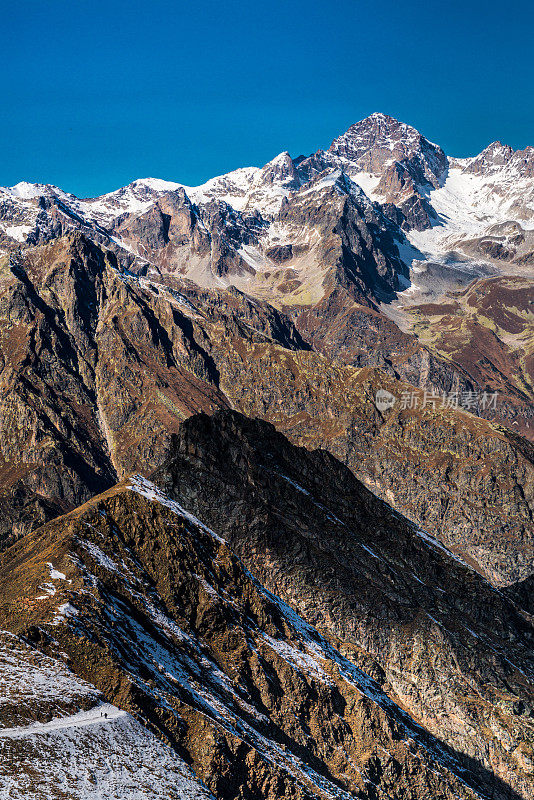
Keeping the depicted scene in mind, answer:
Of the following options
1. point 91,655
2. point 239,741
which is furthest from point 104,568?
point 239,741

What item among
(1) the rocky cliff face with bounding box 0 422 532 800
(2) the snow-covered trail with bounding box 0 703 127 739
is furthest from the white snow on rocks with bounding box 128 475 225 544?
(2) the snow-covered trail with bounding box 0 703 127 739

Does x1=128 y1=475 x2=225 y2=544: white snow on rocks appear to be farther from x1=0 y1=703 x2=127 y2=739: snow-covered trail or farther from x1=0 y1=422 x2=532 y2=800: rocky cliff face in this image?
x1=0 y1=703 x2=127 y2=739: snow-covered trail

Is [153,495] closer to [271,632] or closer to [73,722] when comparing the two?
[271,632]

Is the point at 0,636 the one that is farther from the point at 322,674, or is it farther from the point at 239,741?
the point at 322,674

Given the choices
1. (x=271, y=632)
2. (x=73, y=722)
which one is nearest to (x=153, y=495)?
(x=271, y=632)

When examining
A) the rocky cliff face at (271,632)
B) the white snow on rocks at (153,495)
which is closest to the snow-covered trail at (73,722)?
the rocky cliff face at (271,632)
